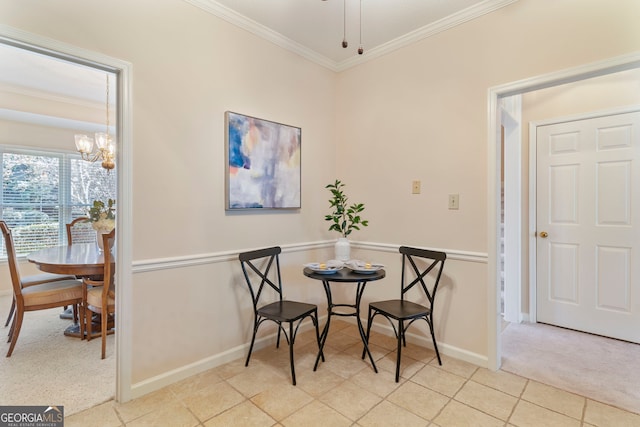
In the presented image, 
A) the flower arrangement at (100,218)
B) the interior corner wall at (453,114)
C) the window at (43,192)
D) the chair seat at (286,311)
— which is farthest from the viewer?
the window at (43,192)

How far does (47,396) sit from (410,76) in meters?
3.53

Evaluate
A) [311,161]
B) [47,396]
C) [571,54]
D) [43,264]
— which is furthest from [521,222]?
[43,264]

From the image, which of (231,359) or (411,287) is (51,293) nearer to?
(231,359)

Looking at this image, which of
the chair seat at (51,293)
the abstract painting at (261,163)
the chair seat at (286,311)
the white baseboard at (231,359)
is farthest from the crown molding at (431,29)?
the chair seat at (51,293)

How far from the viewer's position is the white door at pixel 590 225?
8.82 ft

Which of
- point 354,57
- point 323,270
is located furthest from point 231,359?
point 354,57

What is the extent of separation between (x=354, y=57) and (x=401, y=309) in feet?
7.87

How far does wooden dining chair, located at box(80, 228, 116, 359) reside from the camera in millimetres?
2453

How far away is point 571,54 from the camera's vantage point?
1941 millimetres

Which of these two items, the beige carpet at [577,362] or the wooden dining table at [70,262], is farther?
the wooden dining table at [70,262]

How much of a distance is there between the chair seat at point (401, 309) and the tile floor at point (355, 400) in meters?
0.43

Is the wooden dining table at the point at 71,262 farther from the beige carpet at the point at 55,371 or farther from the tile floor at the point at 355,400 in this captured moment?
the tile floor at the point at 355,400

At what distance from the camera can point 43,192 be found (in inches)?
173

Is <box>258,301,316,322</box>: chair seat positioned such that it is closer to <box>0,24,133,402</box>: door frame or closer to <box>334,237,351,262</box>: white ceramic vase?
<box>334,237,351,262</box>: white ceramic vase
